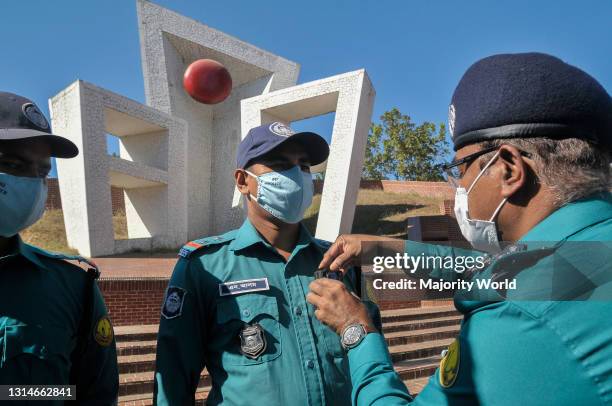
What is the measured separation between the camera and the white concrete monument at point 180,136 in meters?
11.3

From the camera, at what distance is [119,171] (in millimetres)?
11539

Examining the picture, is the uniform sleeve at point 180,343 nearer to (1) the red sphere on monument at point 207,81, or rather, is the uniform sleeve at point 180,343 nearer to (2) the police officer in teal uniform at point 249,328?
(2) the police officer in teal uniform at point 249,328

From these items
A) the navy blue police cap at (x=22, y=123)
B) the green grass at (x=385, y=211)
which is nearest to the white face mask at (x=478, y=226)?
the navy blue police cap at (x=22, y=123)

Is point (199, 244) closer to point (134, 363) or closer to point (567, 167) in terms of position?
point (567, 167)

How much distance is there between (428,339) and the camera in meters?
7.31

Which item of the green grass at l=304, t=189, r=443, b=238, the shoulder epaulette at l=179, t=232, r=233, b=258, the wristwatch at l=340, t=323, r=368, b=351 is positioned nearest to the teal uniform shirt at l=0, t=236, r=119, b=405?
the shoulder epaulette at l=179, t=232, r=233, b=258

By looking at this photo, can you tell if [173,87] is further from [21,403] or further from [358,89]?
[21,403]

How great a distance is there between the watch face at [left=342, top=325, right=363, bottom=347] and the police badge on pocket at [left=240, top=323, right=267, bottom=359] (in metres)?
0.55

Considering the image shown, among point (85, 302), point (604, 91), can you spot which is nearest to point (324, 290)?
point (604, 91)

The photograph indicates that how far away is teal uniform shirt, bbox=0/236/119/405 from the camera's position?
5.30 ft

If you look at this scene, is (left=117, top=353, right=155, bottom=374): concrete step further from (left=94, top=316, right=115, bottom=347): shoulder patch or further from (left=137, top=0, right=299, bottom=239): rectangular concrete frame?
(left=137, top=0, right=299, bottom=239): rectangular concrete frame

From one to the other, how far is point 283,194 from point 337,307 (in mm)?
934

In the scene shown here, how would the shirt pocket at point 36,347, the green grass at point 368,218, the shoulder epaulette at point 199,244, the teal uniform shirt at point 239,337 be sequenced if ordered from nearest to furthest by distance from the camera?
the shirt pocket at point 36,347, the teal uniform shirt at point 239,337, the shoulder epaulette at point 199,244, the green grass at point 368,218

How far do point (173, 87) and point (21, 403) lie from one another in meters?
13.4
